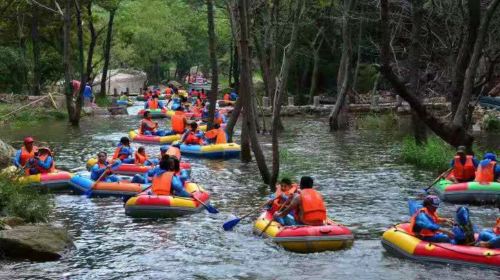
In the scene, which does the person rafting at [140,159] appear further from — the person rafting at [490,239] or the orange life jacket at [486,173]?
the person rafting at [490,239]

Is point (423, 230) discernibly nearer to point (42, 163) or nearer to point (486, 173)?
point (486, 173)

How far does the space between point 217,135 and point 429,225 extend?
40.8ft

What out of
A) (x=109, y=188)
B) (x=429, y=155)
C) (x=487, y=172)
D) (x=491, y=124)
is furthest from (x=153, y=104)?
(x=487, y=172)

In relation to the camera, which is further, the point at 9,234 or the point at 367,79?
the point at 367,79

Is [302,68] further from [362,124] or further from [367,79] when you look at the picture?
[362,124]

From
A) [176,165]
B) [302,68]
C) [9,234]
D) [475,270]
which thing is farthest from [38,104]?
[475,270]

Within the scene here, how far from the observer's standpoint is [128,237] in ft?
41.7

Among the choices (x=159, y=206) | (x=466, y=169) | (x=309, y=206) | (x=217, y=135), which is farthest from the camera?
(x=217, y=135)

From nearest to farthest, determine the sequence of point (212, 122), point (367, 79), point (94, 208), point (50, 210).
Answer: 1. point (50, 210)
2. point (94, 208)
3. point (212, 122)
4. point (367, 79)

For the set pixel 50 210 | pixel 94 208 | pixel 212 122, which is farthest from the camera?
pixel 212 122

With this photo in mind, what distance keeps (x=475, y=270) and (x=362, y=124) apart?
21.5 meters

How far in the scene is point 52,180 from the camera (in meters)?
→ 16.6

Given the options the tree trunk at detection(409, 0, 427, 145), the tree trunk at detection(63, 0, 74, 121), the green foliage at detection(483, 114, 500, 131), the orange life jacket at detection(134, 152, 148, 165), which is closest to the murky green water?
the tree trunk at detection(409, 0, 427, 145)

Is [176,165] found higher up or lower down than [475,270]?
higher up
